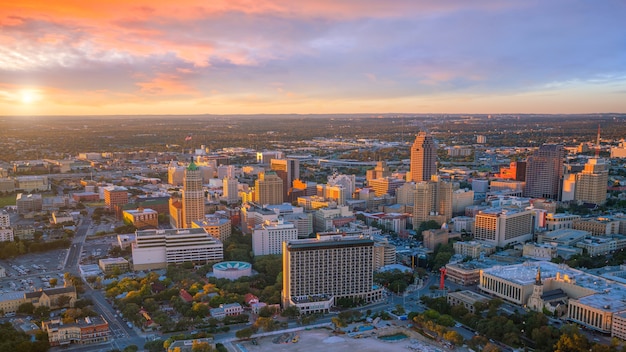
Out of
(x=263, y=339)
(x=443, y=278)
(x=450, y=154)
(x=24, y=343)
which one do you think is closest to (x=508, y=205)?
(x=443, y=278)

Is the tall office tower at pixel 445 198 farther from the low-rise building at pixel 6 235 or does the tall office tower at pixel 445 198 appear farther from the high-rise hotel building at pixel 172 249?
the low-rise building at pixel 6 235

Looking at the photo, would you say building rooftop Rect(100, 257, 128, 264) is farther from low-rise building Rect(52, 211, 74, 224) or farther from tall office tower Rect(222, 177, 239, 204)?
tall office tower Rect(222, 177, 239, 204)

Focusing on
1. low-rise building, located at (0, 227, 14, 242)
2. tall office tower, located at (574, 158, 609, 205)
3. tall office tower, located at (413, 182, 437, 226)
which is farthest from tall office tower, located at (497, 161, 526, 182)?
low-rise building, located at (0, 227, 14, 242)

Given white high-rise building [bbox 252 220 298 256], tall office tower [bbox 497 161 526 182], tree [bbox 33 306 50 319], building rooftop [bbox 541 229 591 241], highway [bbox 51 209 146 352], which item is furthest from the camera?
tall office tower [bbox 497 161 526 182]

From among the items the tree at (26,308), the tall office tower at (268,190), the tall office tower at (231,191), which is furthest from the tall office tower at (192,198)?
the tree at (26,308)

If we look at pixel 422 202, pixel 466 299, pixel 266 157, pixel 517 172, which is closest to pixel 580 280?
pixel 466 299

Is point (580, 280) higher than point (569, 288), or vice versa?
point (580, 280)

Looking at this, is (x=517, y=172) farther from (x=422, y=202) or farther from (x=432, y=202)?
(x=422, y=202)

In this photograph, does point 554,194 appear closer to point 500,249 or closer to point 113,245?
point 500,249
